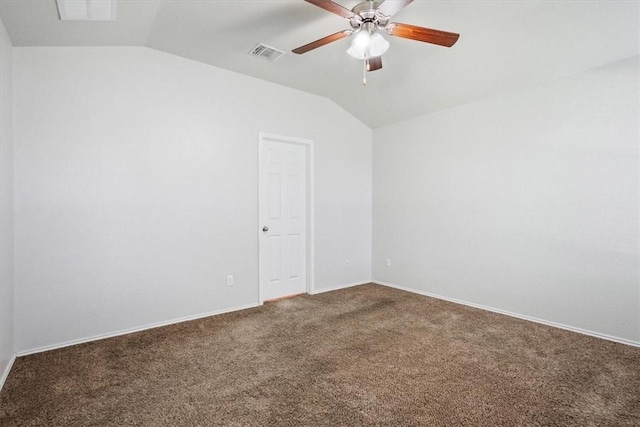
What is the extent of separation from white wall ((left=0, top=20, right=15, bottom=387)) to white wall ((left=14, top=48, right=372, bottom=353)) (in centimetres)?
10

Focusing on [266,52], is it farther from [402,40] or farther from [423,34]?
[423,34]

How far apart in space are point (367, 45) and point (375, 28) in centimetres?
13

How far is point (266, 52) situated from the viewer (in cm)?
319

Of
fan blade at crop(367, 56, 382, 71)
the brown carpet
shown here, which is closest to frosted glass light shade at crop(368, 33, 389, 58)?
fan blade at crop(367, 56, 382, 71)

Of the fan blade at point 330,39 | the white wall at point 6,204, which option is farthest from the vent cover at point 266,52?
the white wall at point 6,204

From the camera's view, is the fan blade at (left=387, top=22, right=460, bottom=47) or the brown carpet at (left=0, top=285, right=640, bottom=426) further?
the fan blade at (left=387, top=22, right=460, bottom=47)

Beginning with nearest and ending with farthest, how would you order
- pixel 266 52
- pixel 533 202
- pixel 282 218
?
pixel 266 52 → pixel 533 202 → pixel 282 218

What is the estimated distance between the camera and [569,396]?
2.00 m

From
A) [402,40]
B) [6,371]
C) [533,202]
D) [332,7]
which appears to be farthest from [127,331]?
[533,202]

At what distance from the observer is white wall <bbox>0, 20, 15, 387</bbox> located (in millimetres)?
2225

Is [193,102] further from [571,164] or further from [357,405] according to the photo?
[571,164]

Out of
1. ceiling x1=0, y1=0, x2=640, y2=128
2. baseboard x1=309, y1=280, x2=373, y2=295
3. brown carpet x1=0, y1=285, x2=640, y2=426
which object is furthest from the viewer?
baseboard x1=309, y1=280, x2=373, y2=295

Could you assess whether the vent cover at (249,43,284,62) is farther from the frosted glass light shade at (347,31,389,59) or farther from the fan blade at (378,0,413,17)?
the fan blade at (378,0,413,17)

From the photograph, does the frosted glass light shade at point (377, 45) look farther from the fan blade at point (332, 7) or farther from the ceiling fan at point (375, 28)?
the fan blade at point (332, 7)
